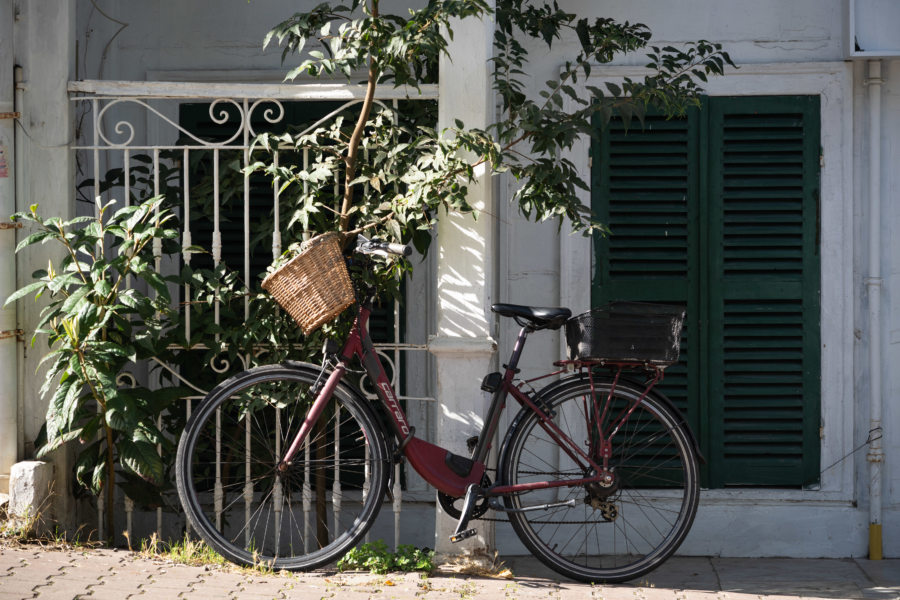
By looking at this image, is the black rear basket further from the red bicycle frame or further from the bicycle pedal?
the bicycle pedal

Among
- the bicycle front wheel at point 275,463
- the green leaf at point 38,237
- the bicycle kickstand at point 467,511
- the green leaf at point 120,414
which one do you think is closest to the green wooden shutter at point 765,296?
the bicycle kickstand at point 467,511

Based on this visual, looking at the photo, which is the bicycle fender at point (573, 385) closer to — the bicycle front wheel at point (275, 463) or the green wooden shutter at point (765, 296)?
the bicycle front wheel at point (275, 463)

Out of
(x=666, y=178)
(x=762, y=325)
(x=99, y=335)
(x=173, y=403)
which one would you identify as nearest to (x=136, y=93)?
(x=99, y=335)

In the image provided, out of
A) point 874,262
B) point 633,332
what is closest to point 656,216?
point 874,262

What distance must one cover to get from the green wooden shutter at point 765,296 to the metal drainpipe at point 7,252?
11.7 feet

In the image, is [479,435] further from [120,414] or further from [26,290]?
[26,290]

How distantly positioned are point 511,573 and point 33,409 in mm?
Result: 2398

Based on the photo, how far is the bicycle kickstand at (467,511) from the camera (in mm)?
4344

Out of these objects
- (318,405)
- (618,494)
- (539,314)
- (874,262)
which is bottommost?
(618,494)

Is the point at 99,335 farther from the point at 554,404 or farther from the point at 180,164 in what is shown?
the point at 554,404

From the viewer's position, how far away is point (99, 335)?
482 cm

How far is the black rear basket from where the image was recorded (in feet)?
14.6

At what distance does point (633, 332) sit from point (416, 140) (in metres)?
1.29

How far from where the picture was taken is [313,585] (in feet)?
14.3
